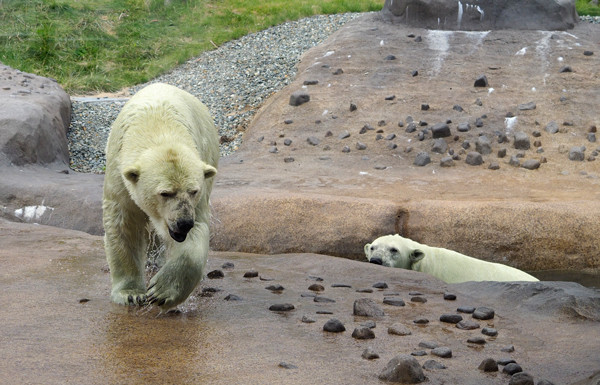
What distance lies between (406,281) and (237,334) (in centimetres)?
196

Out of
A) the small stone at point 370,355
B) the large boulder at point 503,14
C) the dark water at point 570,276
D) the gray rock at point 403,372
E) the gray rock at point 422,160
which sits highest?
the large boulder at point 503,14

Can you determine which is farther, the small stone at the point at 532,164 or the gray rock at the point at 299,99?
the gray rock at the point at 299,99

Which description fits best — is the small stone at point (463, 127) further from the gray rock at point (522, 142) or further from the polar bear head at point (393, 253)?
the polar bear head at point (393, 253)

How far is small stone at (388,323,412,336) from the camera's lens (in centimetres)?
375

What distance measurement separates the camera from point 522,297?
456 centimetres

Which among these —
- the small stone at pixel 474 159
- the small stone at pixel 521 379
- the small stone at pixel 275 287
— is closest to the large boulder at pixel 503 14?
the small stone at pixel 474 159

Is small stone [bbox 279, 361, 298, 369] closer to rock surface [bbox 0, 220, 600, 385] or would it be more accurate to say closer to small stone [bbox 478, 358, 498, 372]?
rock surface [bbox 0, 220, 600, 385]

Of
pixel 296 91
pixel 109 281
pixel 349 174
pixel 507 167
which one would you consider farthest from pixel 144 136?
pixel 296 91

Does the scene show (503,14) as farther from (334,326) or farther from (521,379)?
(521,379)

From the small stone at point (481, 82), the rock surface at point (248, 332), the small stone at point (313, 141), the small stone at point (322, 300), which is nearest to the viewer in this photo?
the rock surface at point (248, 332)

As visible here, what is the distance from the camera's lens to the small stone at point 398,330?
375 cm

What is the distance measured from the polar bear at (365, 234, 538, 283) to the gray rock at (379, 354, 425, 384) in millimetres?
3051

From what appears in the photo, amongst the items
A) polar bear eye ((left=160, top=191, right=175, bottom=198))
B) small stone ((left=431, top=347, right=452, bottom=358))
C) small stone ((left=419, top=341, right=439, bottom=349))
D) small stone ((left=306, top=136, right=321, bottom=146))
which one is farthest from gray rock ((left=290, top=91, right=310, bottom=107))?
small stone ((left=431, top=347, right=452, bottom=358))

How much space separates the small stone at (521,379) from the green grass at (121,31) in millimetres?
12481
